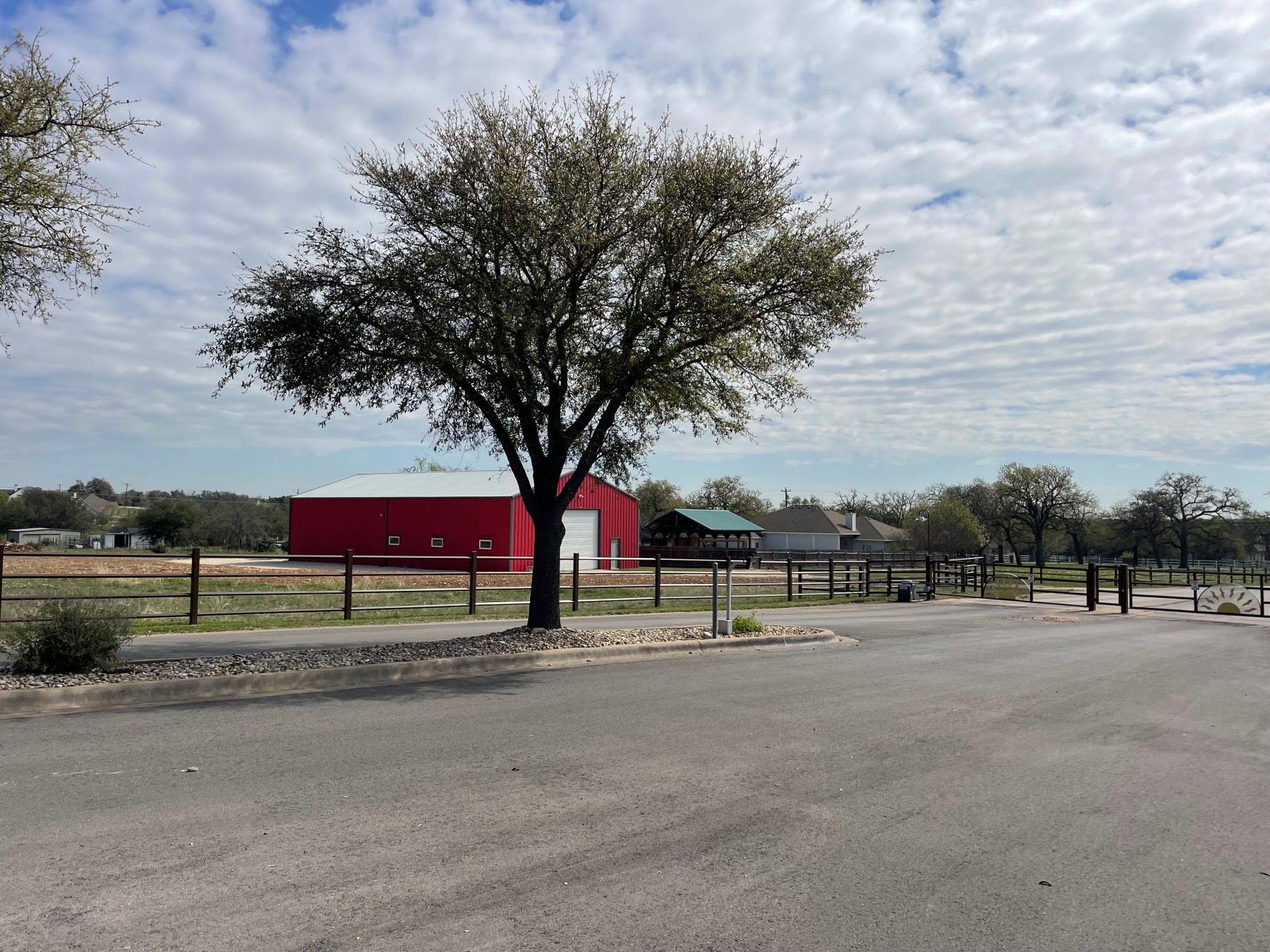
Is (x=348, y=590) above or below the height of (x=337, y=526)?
below

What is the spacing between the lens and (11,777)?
644 centimetres

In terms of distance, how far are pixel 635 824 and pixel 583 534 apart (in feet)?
141

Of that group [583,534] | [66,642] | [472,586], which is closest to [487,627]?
[472,586]

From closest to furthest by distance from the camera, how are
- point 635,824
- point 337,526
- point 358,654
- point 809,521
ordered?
point 635,824, point 358,654, point 337,526, point 809,521

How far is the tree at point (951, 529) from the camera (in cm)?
9225

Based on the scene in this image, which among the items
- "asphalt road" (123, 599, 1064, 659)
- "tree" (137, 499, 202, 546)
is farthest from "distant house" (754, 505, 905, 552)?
"asphalt road" (123, 599, 1064, 659)

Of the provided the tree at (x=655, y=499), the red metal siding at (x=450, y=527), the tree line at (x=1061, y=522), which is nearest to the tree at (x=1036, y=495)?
the tree line at (x=1061, y=522)

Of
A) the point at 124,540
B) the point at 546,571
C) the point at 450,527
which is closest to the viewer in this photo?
the point at 546,571

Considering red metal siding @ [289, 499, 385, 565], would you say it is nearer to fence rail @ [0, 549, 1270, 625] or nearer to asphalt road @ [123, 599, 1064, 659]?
fence rail @ [0, 549, 1270, 625]

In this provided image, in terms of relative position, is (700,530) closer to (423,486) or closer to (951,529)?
(423,486)

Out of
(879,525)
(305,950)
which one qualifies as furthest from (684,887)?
(879,525)

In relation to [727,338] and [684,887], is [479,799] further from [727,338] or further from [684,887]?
[727,338]

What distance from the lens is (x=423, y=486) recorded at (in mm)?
50969

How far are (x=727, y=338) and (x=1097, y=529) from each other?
103139 millimetres
